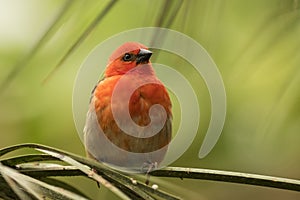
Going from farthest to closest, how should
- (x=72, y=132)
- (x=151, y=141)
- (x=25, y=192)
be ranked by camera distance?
(x=72, y=132) < (x=151, y=141) < (x=25, y=192)

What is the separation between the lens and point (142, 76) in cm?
189

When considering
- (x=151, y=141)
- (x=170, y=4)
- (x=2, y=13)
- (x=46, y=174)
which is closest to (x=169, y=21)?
(x=170, y=4)

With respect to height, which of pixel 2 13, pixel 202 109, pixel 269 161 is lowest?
pixel 269 161

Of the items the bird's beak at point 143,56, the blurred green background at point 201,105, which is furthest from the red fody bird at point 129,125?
the blurred green background at point 201,105

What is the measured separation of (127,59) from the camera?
80.0 inches

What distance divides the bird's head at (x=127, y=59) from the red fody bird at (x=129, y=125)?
154 millimetres

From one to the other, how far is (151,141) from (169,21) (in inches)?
31.9

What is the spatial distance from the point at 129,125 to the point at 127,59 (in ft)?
1.29

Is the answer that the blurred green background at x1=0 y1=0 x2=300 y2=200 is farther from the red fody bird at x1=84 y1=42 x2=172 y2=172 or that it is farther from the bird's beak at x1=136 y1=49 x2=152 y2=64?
the red fody bird at x1=84 y1=42 x2=172 y2=172

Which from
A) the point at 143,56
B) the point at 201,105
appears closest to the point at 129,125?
the point at 143,56

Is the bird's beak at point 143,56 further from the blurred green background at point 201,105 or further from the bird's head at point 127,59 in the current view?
the blurred green background at point 201,105

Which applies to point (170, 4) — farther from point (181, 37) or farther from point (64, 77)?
point (64, 77)

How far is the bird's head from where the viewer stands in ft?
6.50

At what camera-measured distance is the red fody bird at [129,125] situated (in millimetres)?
1688
